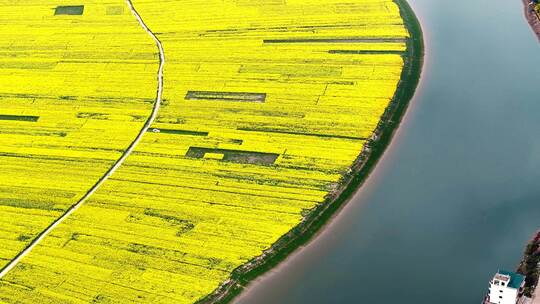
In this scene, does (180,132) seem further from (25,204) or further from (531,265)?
(531,265)

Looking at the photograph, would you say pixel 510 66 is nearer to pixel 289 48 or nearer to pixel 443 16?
pixel 443 16

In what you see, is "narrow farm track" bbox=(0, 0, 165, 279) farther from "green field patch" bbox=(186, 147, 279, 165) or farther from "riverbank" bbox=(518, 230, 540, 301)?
"riverbank" bbox=(518, 230, 540, 301)

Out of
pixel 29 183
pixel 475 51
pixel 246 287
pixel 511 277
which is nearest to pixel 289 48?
pixel 475 51

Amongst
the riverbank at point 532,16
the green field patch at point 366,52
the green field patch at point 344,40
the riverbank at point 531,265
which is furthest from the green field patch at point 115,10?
the riverbank at point 531,265

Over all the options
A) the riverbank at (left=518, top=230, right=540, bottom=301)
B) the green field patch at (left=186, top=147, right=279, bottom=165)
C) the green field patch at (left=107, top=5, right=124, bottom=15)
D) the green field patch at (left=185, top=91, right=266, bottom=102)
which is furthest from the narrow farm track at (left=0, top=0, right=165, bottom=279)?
the riverbank at (left=518, top=230, right=540, bottom=301)

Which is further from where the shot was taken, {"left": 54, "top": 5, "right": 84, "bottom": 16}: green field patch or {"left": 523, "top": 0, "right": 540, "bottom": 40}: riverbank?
{"left": 54, "top": 5, "right": 84, "bottom": 16}: green field patch

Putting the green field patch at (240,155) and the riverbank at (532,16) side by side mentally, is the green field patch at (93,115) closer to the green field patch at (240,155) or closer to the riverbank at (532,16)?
the green field patch at (240,155)
